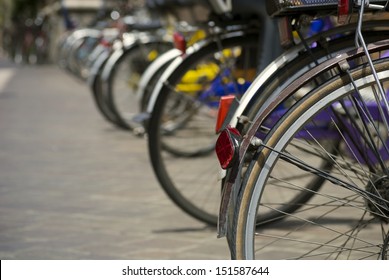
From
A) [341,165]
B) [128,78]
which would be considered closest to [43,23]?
[128,78]

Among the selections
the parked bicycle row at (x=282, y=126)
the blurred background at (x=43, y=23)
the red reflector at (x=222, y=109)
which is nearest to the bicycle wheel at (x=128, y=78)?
the parked bicycle row at (x=282, y=126)

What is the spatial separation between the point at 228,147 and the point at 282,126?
0.53 ft

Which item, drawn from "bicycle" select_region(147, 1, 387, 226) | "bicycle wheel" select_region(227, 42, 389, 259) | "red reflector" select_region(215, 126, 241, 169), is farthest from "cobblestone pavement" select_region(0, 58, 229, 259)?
"red reflector" select_region(215, 126, 241, 169)

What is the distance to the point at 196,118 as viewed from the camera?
23.4 feet

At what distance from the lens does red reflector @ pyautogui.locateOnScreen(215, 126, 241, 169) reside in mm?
3184

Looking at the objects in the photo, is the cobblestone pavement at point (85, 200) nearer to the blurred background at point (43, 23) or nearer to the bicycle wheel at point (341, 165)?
the bicycle wheel at point (341, 165)

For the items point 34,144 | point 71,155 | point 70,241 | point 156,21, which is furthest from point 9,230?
point 156,21

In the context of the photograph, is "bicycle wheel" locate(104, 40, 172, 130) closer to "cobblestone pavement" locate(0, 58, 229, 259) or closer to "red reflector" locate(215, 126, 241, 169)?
"cobblestone pavement" locate(0, 58, 229, 259)

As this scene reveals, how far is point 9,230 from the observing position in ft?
18.1

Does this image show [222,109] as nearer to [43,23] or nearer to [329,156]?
[329,156]

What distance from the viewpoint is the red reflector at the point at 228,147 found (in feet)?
10.4

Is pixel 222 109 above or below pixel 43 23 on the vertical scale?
above

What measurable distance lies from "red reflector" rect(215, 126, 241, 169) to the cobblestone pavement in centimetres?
169
